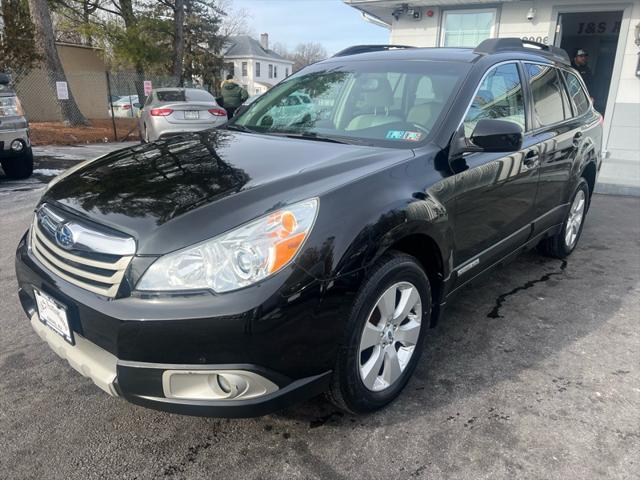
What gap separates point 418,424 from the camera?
235cm

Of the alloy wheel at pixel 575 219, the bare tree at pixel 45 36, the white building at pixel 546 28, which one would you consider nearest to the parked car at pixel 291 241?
the alloy wheel at pixel 575 219

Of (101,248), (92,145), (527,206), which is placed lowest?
(92,145)

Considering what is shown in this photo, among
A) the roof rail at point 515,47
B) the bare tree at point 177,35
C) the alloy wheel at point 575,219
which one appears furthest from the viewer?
the bare tree at point 177,35

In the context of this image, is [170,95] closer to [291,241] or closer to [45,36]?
[45,36]

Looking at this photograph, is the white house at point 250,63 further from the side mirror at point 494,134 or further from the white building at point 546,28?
the side mirror at point 494,134

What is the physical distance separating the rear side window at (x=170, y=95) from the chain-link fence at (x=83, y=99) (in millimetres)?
3041

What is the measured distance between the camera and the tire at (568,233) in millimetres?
4391

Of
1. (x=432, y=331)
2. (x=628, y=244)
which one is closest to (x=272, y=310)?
(x=432, y=331)

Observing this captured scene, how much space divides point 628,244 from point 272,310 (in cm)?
478

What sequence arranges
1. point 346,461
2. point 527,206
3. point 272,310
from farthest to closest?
point 527,206, point 346,461, point 272,310

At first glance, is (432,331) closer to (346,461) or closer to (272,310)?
(346,461)

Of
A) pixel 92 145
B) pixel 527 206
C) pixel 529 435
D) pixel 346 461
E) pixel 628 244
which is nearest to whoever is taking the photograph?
pixel 346 461

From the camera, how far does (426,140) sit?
2.64 meters

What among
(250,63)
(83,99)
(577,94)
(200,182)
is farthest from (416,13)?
(250,63)
